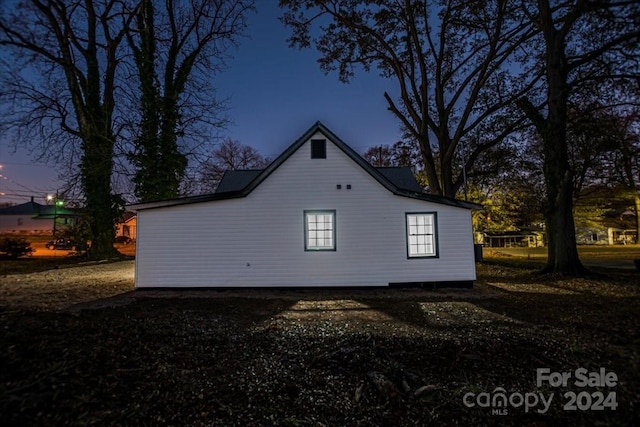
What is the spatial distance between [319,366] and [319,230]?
6248 millimetres

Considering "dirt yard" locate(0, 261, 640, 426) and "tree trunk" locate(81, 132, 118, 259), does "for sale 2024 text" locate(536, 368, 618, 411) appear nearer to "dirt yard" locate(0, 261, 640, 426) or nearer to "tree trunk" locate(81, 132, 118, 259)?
"dirt yard" locate(0, 261, 640, 426)

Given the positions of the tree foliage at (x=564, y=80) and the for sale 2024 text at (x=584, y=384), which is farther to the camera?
the tree foliage at (x=564, y=80)

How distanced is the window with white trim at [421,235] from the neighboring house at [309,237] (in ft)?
0.11

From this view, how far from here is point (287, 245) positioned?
9922 mm

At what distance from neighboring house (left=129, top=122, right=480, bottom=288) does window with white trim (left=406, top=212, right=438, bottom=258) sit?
0.03 m

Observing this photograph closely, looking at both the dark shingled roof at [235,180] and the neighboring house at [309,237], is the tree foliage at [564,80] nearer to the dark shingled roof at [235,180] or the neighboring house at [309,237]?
the neighboring house at [309,237]

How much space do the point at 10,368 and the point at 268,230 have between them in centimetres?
715

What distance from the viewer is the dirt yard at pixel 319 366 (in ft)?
9.70

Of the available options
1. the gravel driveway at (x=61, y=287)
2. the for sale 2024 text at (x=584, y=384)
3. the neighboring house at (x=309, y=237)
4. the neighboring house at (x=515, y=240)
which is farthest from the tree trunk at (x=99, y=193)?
the neighboring house at (x=515, y=240)

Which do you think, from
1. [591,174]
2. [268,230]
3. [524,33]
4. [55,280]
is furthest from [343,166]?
[591,174]

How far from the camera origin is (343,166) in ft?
33.5

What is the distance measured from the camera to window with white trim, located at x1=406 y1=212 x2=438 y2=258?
9.91m

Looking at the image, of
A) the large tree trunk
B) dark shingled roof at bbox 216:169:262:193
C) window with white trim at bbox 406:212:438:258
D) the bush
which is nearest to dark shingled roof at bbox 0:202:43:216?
the bush

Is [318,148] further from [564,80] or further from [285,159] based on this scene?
[564,80]
